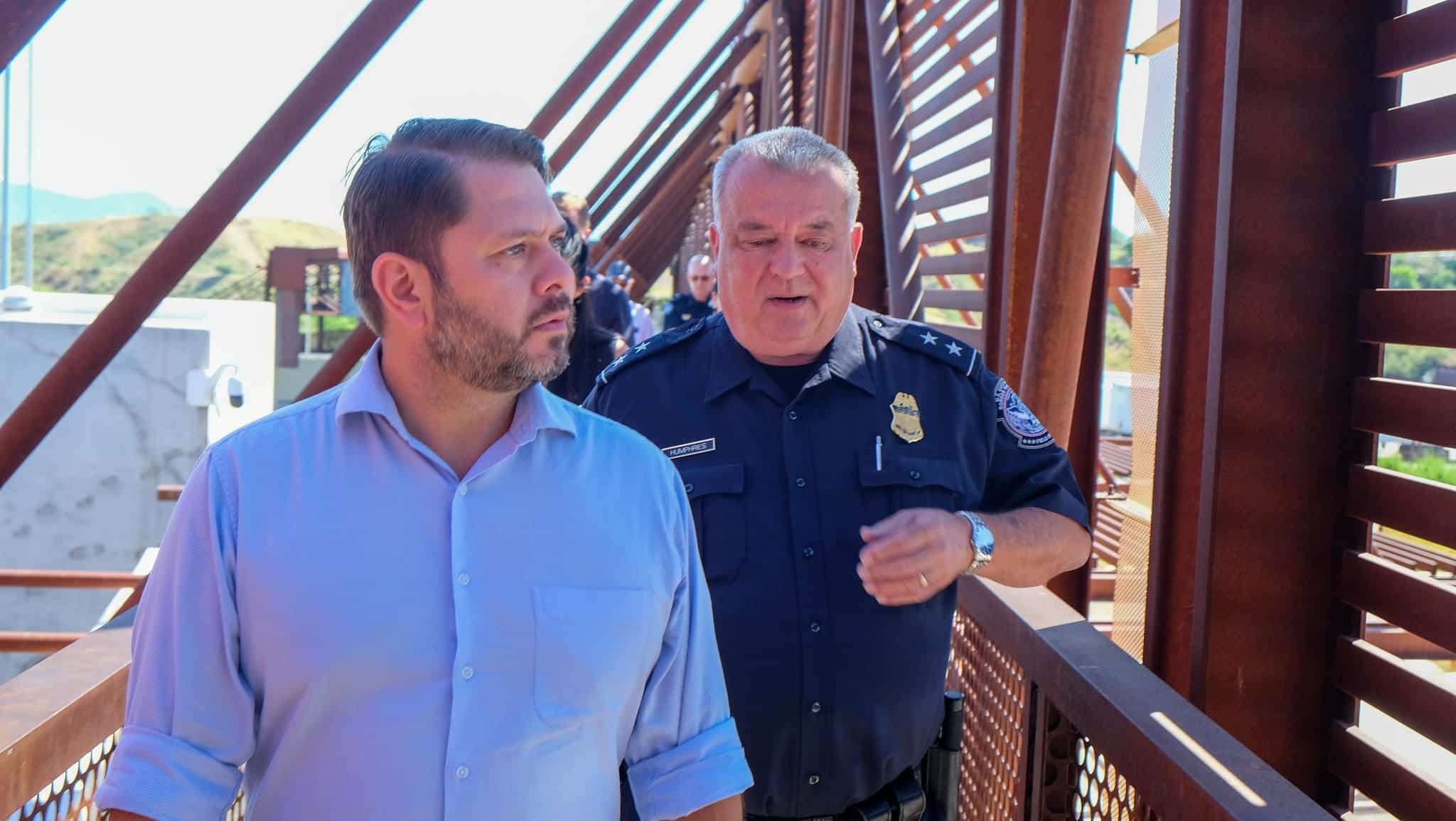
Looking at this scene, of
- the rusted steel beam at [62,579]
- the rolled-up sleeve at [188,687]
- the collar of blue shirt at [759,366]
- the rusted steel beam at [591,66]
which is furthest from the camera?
the rusted steel beam at [591,66]

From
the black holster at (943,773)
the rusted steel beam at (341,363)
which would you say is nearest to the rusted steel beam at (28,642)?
the rusted steel beam at (341,363)

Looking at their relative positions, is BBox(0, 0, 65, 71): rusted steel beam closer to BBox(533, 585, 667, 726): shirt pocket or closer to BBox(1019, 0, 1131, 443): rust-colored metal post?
BBox(533, 585, 667, 726): shirt pocket

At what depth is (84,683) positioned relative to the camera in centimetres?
189

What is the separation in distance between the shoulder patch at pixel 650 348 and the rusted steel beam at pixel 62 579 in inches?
111

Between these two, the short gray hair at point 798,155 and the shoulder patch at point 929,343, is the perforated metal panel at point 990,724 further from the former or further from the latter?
the short gray hair at point 798,155

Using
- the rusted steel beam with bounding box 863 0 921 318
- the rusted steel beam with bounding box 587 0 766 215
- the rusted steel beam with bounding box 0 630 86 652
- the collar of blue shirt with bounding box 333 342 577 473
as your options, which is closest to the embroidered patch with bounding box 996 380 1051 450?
the collar of blue shirt with bounding box 333 342 577 473

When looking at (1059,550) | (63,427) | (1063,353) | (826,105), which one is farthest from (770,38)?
(1059,550)

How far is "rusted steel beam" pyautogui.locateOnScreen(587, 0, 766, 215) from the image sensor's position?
11.4 meters

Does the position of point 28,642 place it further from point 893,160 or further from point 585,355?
point 893,160

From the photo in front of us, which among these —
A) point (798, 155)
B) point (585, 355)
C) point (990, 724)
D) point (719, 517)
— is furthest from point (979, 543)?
point (585, 355)

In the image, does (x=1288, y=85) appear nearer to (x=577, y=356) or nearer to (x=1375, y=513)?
(x=1375, y=513)

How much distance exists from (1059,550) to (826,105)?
4.64 metres

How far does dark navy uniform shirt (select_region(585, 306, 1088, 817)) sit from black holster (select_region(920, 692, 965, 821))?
61 mm

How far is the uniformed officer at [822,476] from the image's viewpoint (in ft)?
6.68
